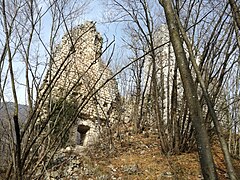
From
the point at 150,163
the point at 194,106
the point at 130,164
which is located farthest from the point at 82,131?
the point at 194,106

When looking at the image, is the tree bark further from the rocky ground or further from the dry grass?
the dry grass

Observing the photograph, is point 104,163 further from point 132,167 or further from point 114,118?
point 114,118

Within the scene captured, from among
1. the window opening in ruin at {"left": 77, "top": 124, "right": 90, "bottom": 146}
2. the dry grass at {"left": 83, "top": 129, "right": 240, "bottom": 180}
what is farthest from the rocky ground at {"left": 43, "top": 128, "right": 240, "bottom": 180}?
the window opening in ruin at {"left": 77, "top": 124, "right": 90, "bottom": 146}

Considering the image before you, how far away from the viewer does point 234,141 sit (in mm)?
9430

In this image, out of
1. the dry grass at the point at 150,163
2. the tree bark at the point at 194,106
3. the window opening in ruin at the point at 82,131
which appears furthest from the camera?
the window opening in ruin at the point at 82,131

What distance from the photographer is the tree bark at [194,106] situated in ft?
7.52

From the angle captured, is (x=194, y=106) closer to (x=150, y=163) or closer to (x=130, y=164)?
(x=150, y=163)

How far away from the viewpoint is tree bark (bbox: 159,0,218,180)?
229 cm

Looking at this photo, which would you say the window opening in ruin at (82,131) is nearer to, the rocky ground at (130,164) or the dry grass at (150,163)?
the rocky ground at (130,164)

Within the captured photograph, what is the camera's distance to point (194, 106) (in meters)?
2.52

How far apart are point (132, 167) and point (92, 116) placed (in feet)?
20.6

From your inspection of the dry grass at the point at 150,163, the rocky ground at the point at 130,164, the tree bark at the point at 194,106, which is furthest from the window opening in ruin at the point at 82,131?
the tree bark at the point at 194,106

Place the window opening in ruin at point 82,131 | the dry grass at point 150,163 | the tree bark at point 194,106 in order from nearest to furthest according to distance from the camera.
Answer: the tree bark at point 194,106 → the dry grass at point 150,163 → the window opening in ruin at point 82,131

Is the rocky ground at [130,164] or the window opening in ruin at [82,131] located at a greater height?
the window opening in ruin at [82,131]
